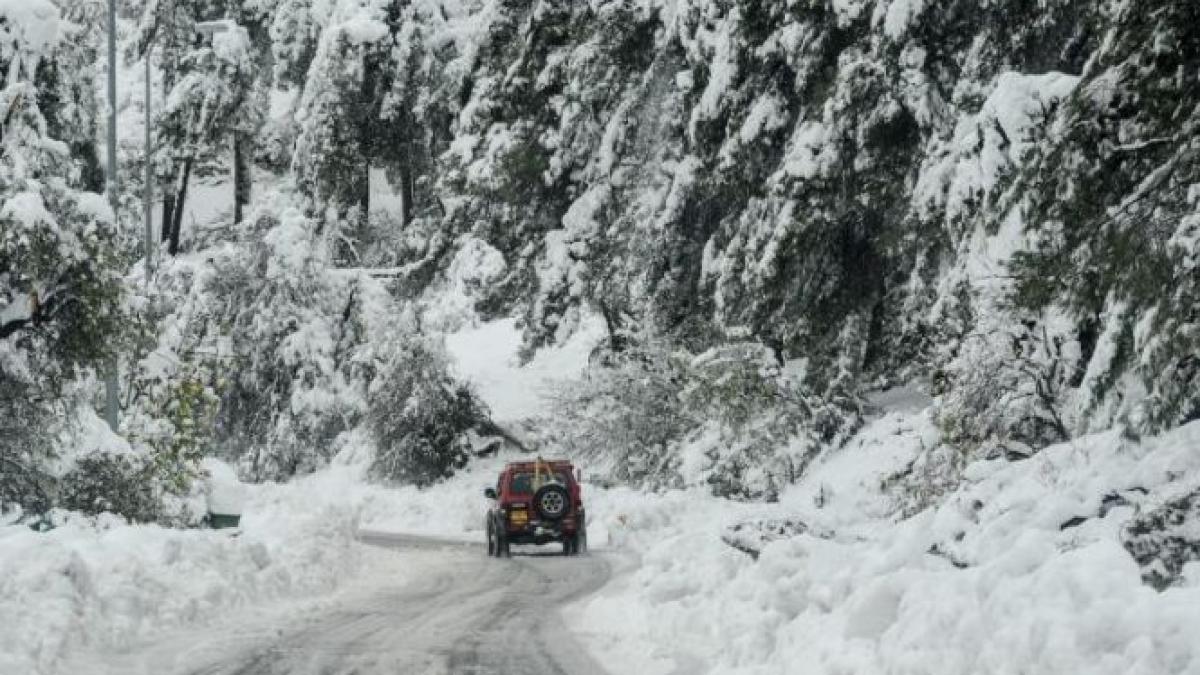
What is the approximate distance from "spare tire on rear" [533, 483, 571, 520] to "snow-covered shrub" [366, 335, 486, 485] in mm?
13467

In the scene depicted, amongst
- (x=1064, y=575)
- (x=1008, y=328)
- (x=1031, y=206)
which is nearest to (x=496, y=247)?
(x=1008, y=328)

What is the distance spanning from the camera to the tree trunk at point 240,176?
174 ft

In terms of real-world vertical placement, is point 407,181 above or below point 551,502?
above

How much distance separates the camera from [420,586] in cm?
1847

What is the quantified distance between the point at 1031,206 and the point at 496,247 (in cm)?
2595

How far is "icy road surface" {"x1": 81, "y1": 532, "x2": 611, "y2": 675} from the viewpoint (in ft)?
36.5

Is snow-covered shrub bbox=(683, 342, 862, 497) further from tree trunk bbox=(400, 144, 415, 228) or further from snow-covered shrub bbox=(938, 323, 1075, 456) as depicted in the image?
tree trunk bbox=(400, 144, 415, 228)

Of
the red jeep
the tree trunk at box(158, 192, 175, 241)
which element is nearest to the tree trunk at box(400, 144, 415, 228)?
the tree trunk at box(158, 192, 175, 241)

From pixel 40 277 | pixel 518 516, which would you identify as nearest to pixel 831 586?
pixel 40 277

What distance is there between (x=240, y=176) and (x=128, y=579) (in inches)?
1806

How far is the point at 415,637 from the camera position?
42.4 ft

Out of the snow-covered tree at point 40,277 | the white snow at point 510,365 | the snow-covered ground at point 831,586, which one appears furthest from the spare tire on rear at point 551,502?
the white snow at point 510,365

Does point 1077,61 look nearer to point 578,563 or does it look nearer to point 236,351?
point 578,563

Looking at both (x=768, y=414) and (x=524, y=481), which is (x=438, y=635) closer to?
(x=524, y=481)
